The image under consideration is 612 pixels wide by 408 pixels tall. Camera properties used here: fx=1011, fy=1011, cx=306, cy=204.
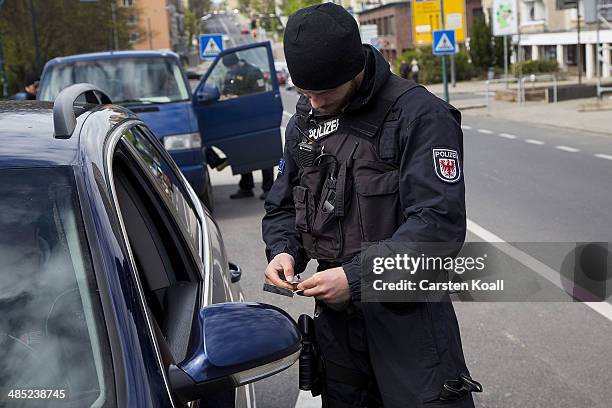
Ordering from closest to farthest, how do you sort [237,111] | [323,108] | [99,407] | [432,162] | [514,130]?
[99,407], [432,162], [323,108], [237,111], [514,130]

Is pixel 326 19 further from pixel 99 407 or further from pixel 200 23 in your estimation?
pixel 200 23

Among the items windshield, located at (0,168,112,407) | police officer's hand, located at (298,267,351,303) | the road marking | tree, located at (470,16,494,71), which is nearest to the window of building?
tree, located at (470,16,494,71)

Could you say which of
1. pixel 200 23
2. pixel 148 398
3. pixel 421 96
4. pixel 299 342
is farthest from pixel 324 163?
pixel 200 23

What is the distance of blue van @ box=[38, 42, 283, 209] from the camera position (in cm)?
1171

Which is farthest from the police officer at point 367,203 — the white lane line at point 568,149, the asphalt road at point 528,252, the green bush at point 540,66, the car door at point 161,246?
the green bush at point 540,66

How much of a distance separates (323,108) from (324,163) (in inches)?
6.5

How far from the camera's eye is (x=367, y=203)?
2.94 metres

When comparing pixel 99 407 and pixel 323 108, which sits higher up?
pixel 323 108

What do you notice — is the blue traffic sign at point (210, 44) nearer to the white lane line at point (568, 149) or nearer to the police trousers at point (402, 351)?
the white lane line at point (568, 149)

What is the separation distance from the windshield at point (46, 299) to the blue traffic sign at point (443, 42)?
28.5m

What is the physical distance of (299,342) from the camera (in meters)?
2.39

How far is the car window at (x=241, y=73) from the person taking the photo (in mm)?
11992

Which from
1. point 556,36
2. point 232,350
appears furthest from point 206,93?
point 556,36

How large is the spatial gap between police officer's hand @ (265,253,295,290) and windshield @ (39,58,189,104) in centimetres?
882
